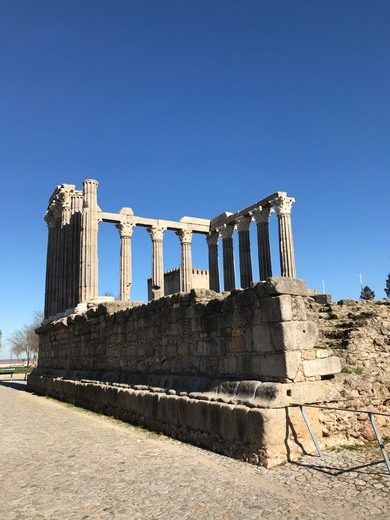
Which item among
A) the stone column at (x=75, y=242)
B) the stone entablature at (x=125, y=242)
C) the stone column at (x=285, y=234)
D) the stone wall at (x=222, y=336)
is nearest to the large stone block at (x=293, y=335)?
the stone wall at (x=222, y=336)

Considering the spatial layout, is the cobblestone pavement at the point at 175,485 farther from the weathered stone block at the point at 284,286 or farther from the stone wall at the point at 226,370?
the weathered stone block at the point at 284,286

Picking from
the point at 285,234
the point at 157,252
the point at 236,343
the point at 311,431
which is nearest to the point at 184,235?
the point at 157,252

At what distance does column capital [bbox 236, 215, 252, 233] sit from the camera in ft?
92.6

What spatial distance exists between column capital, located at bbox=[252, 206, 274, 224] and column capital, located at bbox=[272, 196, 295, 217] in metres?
1.20

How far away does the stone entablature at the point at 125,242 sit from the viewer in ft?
75.8

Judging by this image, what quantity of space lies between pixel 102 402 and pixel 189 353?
372 centimetres

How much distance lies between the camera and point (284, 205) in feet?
82.7

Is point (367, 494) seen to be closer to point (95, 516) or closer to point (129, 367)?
point (95, 516)

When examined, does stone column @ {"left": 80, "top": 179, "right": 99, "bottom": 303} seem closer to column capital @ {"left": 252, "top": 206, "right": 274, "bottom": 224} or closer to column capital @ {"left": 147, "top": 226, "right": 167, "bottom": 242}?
column capital @ {"left": 147, "top": 226, "right": 167, "bottom": 242}

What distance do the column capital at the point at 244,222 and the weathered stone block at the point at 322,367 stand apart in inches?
875

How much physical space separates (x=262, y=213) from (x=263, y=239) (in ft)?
4.98

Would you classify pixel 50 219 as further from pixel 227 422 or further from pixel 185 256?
pixel 227 422

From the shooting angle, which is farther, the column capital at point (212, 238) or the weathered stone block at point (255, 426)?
the column capital at point (212, 238)

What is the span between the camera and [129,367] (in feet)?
33.6
